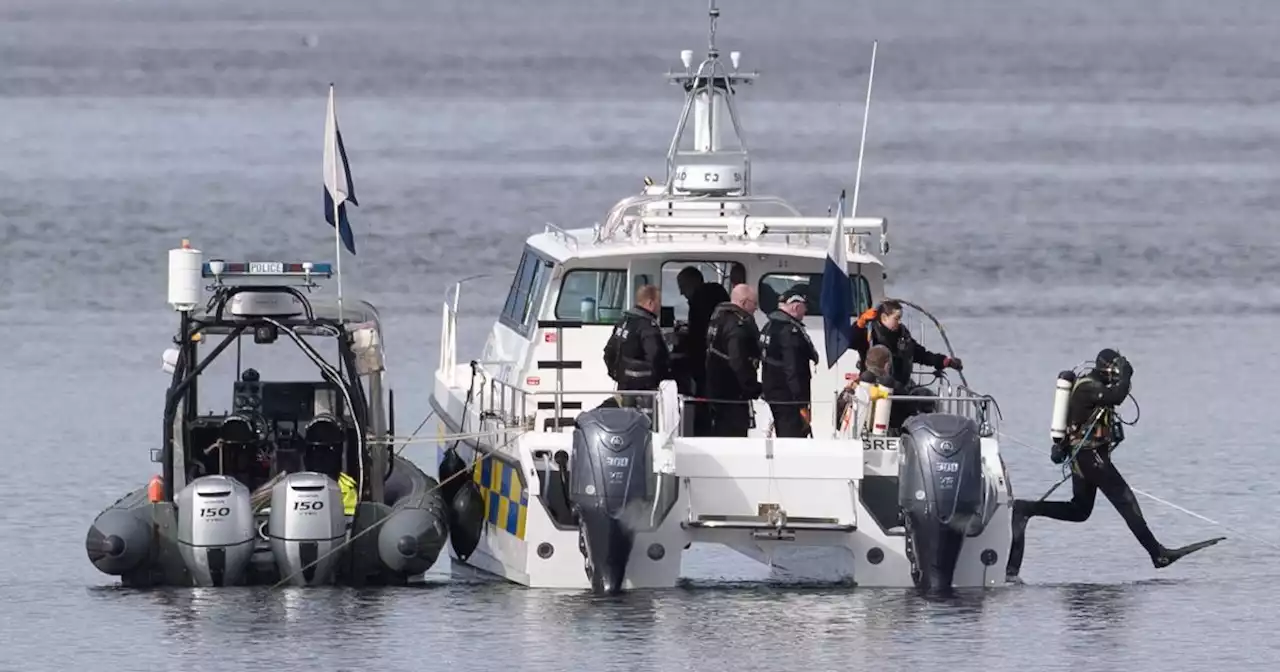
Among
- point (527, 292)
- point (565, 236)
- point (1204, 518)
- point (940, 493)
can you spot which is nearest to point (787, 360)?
point (940, 493)

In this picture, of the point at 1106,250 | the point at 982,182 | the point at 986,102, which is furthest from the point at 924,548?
the point at 986,102

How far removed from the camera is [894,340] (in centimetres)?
1856

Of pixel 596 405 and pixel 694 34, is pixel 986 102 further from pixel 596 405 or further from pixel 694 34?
pixel 596 405

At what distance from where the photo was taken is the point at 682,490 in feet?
56.9

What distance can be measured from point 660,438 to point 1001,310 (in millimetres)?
20175

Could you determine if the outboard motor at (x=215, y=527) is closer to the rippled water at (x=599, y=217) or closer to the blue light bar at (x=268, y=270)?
the rippled water at (x=599, y=217)

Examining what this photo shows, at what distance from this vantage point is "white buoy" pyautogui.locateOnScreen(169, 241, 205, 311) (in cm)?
1869

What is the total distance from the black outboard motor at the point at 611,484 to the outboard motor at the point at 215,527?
2299mm

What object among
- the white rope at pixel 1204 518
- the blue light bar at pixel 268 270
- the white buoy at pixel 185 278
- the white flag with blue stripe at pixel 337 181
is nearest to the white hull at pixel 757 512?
the blue light bar at pixel 268 270

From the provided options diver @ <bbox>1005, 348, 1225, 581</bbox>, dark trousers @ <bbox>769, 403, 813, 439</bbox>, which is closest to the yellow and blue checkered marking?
dark trousers @ <bbox>769, 403, 813, 439</bbox>

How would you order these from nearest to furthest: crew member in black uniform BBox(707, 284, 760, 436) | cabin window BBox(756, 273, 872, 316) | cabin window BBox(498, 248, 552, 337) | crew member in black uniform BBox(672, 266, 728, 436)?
crew member in black uniform BBox(707, 284, 760, 436)
crew member in black uniform BBox(672, 266, 728, 436)
cabin window BBox(756, 273, 872, 316)
cabin window BBox(498, 248, 552, 337)

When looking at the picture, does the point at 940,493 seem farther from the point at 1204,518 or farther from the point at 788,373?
the point at 1204,518

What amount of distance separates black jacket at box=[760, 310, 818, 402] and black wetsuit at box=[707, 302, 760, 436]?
0.13 meters

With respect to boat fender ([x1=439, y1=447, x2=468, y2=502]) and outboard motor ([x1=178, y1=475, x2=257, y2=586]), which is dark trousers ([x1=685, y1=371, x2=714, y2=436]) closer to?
boat fender ([x1=439, y1=447, x2=468, y2=502])
